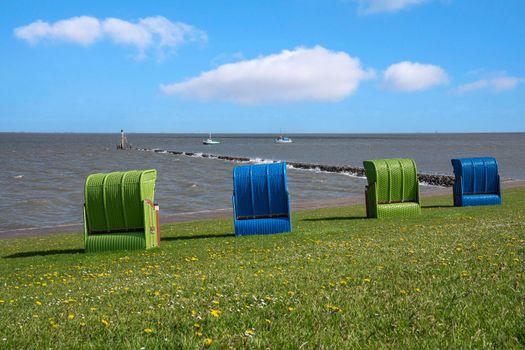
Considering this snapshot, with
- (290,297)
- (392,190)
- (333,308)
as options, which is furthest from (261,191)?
(333,308)

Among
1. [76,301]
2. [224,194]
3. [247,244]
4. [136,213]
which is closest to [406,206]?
[247,244]

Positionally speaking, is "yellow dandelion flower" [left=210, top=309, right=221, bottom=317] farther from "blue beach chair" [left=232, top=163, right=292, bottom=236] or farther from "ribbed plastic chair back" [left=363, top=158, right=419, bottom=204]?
"ribbed plastic chair back" [left=363, top=158, right=419, bottom=204]

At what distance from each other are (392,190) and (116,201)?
34.0ft

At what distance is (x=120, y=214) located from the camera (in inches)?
656

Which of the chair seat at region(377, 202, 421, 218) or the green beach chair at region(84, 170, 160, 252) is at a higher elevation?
the green beach chair at region(84, 170, 160, 252)

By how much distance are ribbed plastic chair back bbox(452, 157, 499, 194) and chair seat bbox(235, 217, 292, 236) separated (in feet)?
33.3

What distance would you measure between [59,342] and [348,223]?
15169 millimetres

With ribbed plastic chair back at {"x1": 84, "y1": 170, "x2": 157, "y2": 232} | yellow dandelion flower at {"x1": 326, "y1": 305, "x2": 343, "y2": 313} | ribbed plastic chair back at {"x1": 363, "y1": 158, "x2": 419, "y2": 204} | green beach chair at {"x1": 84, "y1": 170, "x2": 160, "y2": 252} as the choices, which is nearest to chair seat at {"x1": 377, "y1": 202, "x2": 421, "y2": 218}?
ribbed plastic chair back at {"x1": 363, "y1": 158, "x2": 419, "y2": 204}

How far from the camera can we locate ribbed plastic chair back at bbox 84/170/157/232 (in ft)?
54.1

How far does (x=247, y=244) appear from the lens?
1544cm

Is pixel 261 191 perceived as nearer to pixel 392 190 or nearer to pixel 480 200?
pixel 392 190

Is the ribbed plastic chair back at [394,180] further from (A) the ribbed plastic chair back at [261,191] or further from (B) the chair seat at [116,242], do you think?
(B) the chair seat at [116,242]

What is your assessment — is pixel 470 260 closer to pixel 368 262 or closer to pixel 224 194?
pixel 368 262

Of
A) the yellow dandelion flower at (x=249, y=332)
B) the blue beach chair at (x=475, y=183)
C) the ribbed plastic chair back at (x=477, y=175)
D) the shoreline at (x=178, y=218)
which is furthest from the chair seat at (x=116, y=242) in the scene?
the ribbed plastic chair back at (x=477, y=175)
